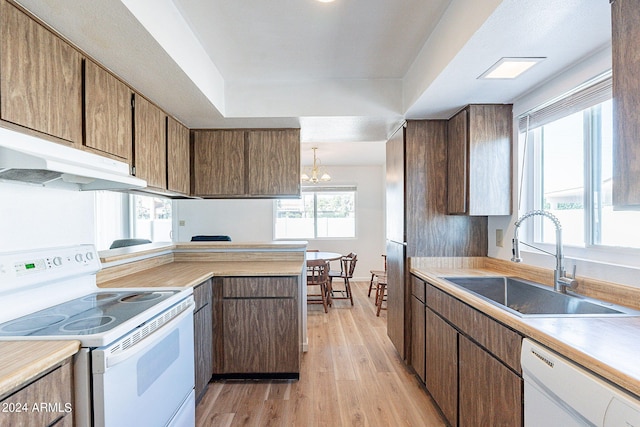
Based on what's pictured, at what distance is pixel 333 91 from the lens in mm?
2502

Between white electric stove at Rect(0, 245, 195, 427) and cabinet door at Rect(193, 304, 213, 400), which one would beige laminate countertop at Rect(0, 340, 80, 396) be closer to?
white electric stove at Rect(0, 245, 195, 427)

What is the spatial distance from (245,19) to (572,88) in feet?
6.12

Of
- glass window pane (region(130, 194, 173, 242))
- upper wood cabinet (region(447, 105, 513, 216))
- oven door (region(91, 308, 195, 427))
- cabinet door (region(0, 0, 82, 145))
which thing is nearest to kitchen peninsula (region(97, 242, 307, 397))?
oven door (region(91, 308, 195, 427))

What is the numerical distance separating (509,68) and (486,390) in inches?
64.7

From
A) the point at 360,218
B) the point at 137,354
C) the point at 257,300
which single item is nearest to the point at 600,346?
the point at 137,354

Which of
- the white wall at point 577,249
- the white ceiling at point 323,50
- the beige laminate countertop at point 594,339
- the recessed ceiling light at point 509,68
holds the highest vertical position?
the white ceiling at point 323,50

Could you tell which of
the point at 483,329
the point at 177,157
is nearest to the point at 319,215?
the point at 177,157

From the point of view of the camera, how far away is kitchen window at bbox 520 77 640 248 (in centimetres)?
157

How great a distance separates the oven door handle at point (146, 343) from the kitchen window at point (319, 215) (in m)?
4.59

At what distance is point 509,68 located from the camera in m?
1.70

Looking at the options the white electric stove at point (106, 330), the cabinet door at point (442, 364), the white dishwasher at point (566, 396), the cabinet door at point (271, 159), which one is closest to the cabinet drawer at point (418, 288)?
the cabinet door at point (442, 364)

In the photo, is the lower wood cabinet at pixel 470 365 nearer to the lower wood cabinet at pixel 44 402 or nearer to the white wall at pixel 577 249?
the white wall at pixel 577 249

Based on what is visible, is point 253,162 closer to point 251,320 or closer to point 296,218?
point 251,320

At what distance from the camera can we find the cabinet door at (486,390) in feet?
4.05
